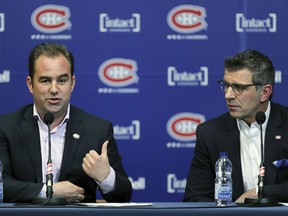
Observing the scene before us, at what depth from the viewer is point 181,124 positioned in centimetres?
586

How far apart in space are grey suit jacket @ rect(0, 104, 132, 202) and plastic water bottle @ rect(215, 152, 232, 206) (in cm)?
53

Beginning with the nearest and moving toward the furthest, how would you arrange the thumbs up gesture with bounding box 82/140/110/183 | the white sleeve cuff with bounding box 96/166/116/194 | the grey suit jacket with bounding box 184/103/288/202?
the thumbs up gesture with bounding box 82/140/110/183, the white sleeve cuff with bounding box 96/166/116/194, the grey suit jacket with bounding box 184/103/288/202

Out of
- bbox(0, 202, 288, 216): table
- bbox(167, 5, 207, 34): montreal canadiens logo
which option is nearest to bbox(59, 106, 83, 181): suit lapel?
bbox(0, 202, 288, 216): table

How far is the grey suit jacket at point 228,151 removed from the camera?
470 cm

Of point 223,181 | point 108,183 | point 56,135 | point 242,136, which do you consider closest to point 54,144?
point 56,135

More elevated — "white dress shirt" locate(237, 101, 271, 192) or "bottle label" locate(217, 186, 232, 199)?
"white dress shirt" locate(237, 101, 271, 192)

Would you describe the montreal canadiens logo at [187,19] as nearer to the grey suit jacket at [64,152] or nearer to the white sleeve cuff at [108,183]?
the grey suit jacket at [64,152]

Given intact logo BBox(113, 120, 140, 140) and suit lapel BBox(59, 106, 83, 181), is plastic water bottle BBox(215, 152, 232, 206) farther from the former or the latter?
intact logo BBox(113, 120, 140, 140)

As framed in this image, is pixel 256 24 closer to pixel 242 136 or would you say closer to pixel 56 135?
pixel 242 136

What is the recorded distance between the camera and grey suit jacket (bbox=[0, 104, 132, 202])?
15.1 ft

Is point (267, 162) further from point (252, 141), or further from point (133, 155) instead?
point (133, 155)

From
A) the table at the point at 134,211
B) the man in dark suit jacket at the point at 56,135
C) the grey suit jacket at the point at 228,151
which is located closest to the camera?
the table at the point at 134,211

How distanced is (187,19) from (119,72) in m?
0.64

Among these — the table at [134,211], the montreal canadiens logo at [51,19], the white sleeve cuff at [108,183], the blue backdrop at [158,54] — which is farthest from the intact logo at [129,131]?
the table at [134,211]
